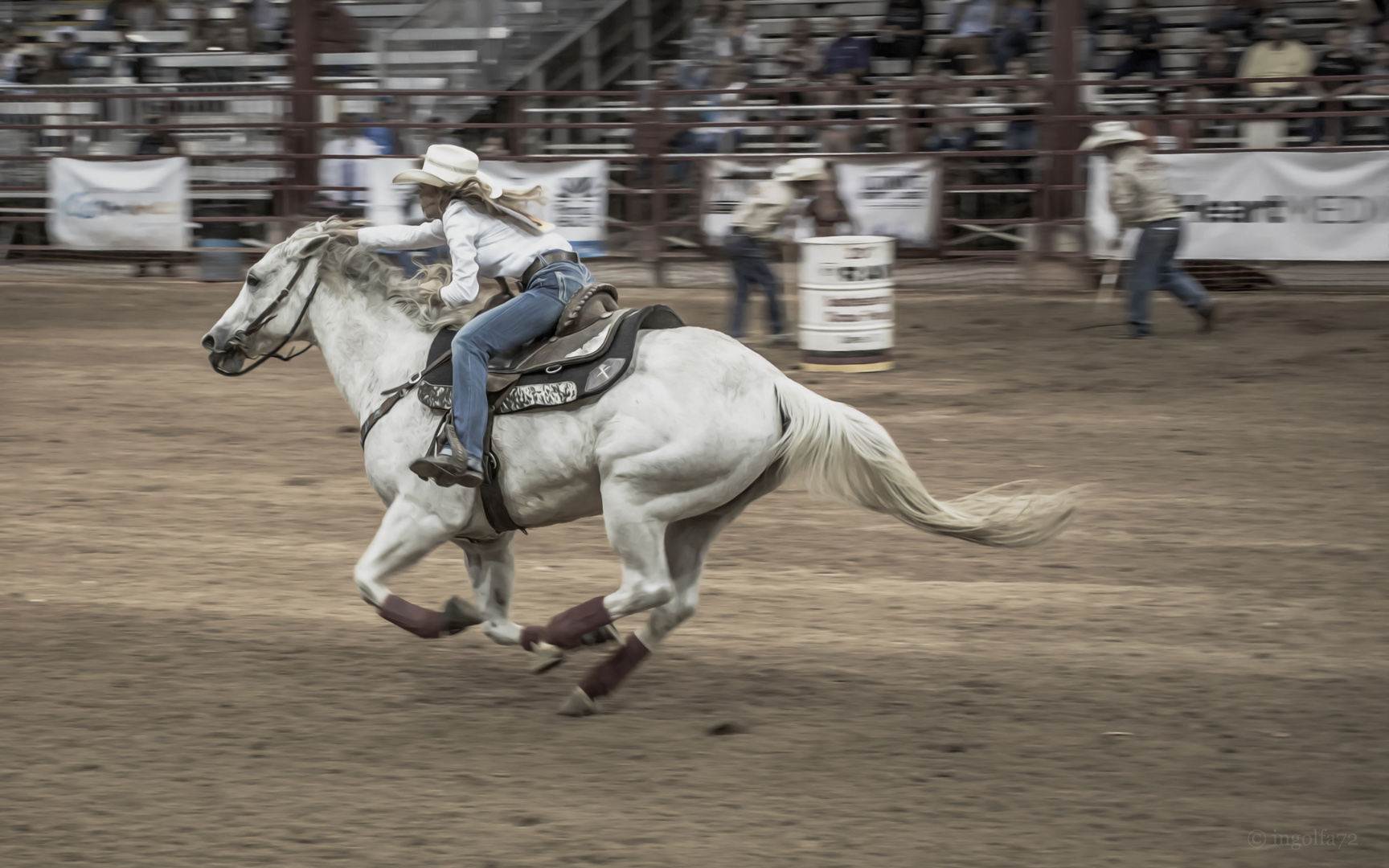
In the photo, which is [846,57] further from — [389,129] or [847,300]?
[847,300]

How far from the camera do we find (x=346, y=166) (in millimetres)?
16453

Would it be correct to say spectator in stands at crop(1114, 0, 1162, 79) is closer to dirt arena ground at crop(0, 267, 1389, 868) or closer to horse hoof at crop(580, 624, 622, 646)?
dirt arena ground at crop(0, 267, 1389, 868)

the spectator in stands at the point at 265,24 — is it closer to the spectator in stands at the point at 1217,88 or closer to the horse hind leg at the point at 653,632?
the spectator in stands at the point at 1217,88

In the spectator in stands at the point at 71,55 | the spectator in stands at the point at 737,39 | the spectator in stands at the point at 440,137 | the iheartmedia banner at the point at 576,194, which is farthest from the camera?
the spectator in stands at the point at 71,55

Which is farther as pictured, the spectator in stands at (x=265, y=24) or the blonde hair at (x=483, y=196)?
the spectator in stands at (x=265, y=24)

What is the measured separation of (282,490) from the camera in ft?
28.1

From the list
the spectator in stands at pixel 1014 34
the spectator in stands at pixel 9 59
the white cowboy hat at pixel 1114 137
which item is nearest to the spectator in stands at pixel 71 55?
the spectator in stands at pixel 9 59

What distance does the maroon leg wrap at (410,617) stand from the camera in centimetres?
513

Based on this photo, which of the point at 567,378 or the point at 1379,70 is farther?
the point at 1379,70

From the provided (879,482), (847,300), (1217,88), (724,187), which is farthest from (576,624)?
(1217,88)

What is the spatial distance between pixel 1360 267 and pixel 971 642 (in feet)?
33.9

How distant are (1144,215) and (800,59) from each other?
22.1 feet

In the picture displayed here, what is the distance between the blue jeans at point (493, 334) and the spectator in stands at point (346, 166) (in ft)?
38.1

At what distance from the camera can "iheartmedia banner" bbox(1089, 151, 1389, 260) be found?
1373 centimetres
